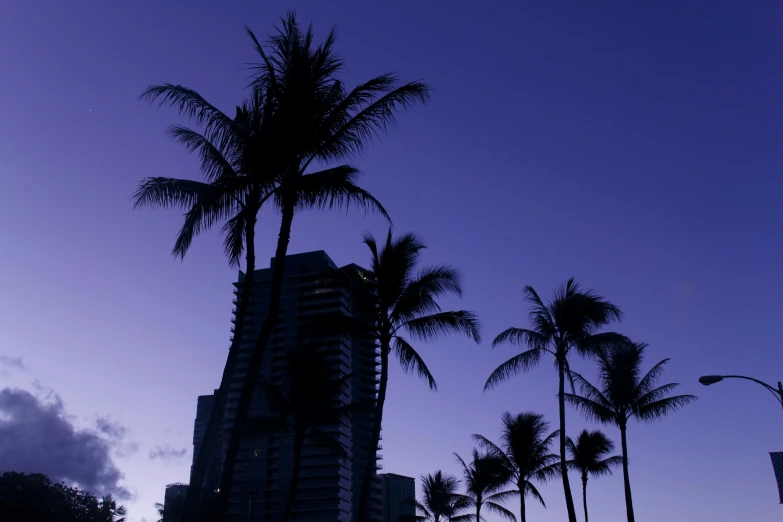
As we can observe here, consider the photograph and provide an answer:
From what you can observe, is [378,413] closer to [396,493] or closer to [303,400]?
[303,400]

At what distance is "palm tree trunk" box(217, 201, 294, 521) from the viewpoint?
42.5 ft

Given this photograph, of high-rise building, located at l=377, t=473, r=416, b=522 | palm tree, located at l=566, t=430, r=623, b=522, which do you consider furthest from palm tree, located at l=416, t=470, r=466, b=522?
high-rise building, located at l=377, t=473, r=416, b=522

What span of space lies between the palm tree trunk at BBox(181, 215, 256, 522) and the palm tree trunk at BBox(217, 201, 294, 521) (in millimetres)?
327

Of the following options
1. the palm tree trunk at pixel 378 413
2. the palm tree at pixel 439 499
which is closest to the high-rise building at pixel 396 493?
the palm tree at pixel 439 499

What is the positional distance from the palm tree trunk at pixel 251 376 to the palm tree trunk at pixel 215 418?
33 cm

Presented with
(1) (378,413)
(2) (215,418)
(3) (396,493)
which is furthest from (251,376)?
(3) (396,493)

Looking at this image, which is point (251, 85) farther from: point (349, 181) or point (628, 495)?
point (628, 495)

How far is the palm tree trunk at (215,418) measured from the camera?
12959 millimetres

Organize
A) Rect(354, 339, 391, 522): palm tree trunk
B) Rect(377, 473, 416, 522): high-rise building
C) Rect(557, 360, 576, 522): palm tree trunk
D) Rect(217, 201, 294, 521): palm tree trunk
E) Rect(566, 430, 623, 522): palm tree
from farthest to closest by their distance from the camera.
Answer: Rect(377, 473, 416, 522): high-rise building → Rect(566, 430, 623, 522): palm tree → Rect(557, 360, 576, 522): palm tree trunk → Rect(354, 339, 391, 522): palm tree trunk → Rect(217, 201, 294, 521): palm tree trunk

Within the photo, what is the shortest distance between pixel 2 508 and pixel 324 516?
3894 inches

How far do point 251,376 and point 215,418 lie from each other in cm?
102

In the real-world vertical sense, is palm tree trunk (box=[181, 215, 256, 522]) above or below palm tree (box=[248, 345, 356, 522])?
below

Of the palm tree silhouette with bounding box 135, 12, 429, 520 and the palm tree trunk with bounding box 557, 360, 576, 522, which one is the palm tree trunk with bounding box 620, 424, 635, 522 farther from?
the palm tree silhouette with bounding box 135, 12, 429, 520

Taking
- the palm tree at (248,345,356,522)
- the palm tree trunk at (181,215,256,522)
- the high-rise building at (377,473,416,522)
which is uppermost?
the high-rise building at (377,473,416,522)
